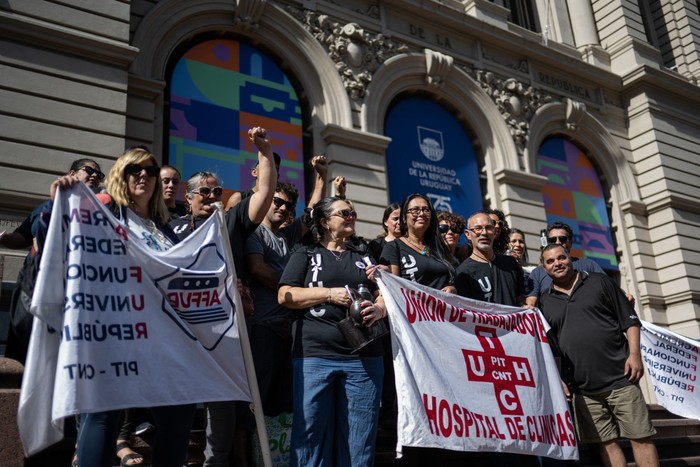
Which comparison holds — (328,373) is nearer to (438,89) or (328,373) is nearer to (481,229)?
(481,229)

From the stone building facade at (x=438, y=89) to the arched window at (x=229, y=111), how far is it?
0.23 m

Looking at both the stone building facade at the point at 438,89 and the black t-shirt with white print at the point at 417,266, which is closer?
the black t-shirt with white print at the point at 417,266

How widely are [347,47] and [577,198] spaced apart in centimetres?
760

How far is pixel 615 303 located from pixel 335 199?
2.72 m

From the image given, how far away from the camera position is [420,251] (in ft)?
17.3

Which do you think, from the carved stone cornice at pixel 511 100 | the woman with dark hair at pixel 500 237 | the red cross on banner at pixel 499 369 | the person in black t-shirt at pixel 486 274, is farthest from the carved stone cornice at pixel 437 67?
the red cross on banner at pixel 499 369

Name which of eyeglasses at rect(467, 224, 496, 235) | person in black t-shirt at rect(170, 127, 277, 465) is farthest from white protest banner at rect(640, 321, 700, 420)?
person in black t-shirt at rect(170, 127, 277, 465)

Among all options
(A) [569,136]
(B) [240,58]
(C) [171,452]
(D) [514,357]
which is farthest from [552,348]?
(A) [569,136]

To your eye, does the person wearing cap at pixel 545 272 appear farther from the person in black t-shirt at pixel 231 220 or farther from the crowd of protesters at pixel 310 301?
the person in black t-shirt at pixel 231 220

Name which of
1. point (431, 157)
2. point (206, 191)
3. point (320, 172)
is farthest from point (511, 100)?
point (206, 191)

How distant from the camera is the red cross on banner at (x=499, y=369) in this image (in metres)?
4.85

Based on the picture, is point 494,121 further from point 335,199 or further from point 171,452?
point 171,452

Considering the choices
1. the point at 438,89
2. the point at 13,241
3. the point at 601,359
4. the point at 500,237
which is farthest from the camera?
the point at 438,89

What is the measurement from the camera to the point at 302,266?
14.3 ft
